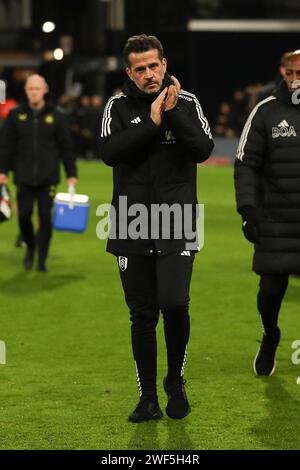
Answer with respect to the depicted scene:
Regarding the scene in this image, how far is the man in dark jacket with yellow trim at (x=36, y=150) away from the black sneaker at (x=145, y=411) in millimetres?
7044

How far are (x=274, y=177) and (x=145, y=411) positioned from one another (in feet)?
5.93

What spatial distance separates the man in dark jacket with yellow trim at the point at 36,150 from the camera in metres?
14.7

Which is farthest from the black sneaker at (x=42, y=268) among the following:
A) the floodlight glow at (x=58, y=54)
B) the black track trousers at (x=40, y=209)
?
the floodlight glow at (x=58, y=54)

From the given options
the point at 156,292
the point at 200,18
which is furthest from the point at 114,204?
the point at 200,18

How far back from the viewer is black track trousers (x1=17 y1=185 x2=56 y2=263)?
14836 mm

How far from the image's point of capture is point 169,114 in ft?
24.2

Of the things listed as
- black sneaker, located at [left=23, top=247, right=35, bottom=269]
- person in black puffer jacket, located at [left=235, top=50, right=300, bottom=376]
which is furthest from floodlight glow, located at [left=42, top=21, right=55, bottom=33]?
person in black puffer jacket, located at [left=235, top=50, right=300, bottom=376]

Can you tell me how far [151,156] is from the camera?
7.60m

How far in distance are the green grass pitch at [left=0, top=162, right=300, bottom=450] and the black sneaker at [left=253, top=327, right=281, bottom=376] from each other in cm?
7

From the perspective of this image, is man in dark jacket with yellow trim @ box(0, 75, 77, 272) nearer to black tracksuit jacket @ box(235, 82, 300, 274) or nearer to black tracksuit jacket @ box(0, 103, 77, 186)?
black tracksuit jacket @ box(0, 103, 77, 186)

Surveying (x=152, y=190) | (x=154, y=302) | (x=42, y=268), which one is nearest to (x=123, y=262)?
(x=154, y=302)

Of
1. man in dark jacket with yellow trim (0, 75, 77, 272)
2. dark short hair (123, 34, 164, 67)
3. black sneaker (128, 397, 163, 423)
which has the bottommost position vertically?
man in dark jacket with yellow trim (0, 75, 77, 272)
